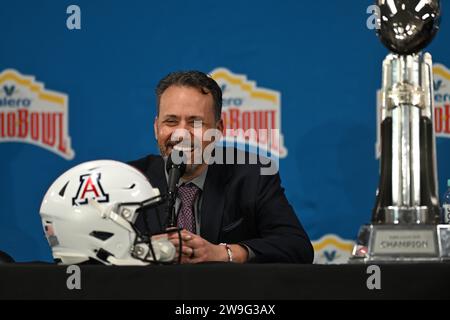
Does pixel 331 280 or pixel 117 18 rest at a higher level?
pixel 117 18

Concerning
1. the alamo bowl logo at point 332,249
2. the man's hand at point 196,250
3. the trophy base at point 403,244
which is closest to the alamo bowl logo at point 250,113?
the alamo bowl logo at point 332,249

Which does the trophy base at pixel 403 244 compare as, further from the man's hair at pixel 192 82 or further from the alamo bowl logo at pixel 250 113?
the alamo bowl logo at pixel 250 113

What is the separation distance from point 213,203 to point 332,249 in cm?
65

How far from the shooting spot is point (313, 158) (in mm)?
2723

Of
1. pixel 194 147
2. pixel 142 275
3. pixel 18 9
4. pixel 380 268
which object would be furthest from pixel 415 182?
pixel 18 9

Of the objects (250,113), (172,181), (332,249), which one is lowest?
(332,249)

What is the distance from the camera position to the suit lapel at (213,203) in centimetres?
220

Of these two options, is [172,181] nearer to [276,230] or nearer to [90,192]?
[90,192]

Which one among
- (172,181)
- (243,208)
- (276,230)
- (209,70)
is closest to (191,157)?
(243,208)

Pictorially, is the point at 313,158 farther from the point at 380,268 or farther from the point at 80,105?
the point at 380,268

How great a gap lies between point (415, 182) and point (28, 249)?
1.76 meters

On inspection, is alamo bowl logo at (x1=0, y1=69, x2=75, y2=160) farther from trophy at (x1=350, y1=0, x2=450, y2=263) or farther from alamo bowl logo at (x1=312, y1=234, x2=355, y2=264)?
trophy at (x1=350, y1=0, x2=450, y2=263)

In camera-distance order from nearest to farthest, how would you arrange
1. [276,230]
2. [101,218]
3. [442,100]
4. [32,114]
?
1. [101,218]
2. [276,230]
3. [442,100]
4. [32,114]

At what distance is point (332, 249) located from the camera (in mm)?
2727
